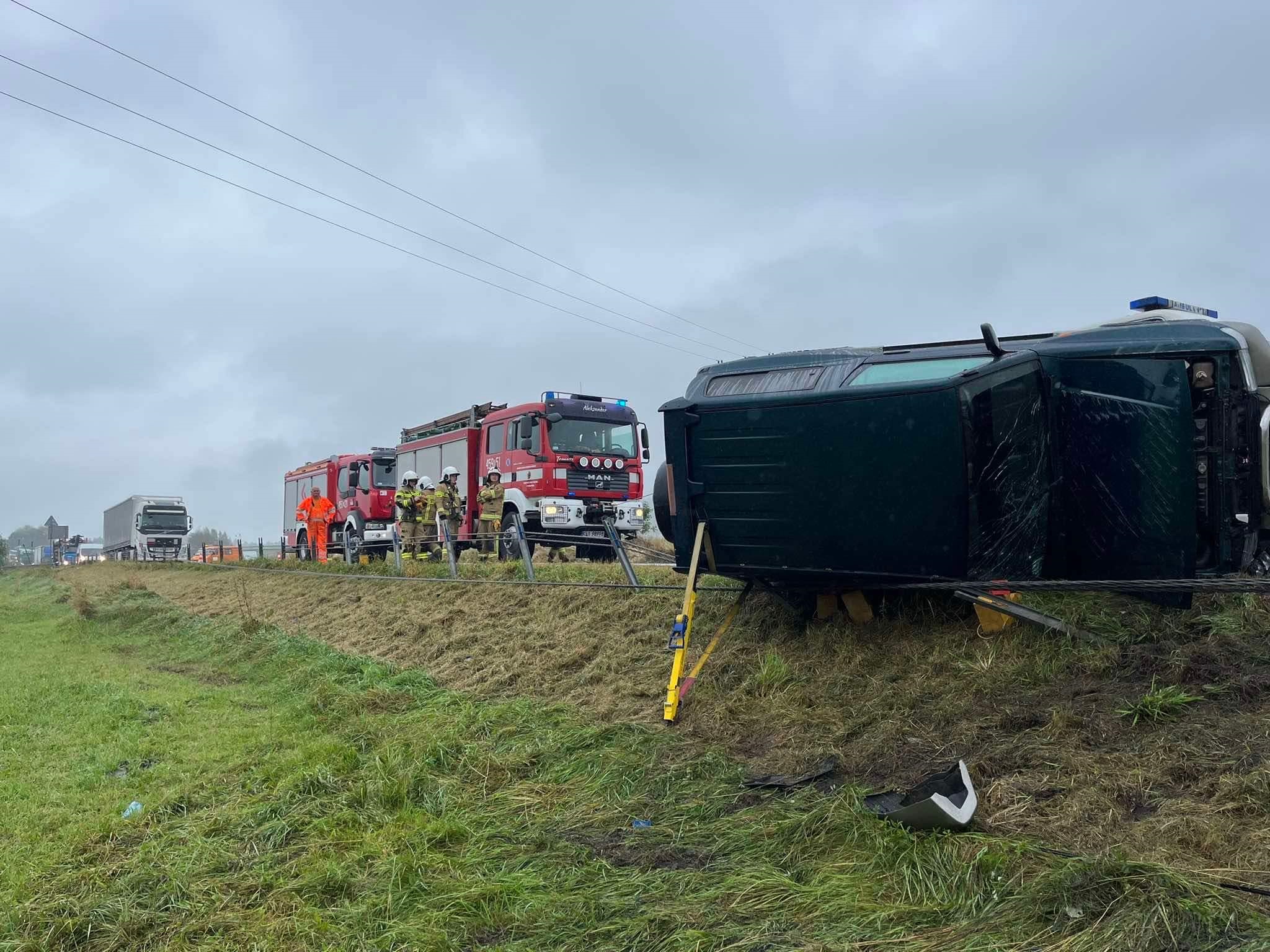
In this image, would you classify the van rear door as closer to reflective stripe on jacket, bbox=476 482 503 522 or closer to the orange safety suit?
reflective stripe on jacket, bbox=476 482 503 522

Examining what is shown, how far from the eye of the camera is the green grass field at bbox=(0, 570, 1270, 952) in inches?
138

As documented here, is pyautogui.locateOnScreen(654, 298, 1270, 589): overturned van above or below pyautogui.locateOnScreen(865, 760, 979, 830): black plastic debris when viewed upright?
above

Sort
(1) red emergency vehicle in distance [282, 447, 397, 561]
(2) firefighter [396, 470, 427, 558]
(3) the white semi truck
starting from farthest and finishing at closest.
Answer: (3) the white semi truck
(1) red emergency vehicle in distance [282, 447, 397, 561]
(2) firefighter [396, 470, 427, 558]

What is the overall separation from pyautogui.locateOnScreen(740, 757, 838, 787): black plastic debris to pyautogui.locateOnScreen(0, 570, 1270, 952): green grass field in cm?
13

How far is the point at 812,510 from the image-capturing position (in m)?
5.73

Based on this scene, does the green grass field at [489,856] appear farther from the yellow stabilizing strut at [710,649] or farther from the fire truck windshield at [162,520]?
the fire truck windshield at [162,520]

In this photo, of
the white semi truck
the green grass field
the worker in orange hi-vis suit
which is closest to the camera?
the green grass field

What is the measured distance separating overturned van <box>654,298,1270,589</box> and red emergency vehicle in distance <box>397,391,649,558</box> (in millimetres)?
10684

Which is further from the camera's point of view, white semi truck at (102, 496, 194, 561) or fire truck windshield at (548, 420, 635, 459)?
white semi truck at (102, 496, 194, 561)

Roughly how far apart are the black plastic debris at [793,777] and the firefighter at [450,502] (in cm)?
1206

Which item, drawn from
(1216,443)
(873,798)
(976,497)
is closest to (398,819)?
(873,798)

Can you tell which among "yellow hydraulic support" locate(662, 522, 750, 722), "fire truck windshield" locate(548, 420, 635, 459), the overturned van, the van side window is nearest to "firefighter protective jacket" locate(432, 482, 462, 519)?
"fire truck windshield" locate(548, 420, 635, 459)

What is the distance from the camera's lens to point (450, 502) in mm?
17156

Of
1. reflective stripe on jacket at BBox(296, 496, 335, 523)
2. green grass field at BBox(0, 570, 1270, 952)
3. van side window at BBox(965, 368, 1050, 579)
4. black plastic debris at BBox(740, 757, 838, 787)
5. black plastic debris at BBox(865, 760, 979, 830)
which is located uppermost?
reflective stripe on jacket at BBox(296, 496, 335, 523)
